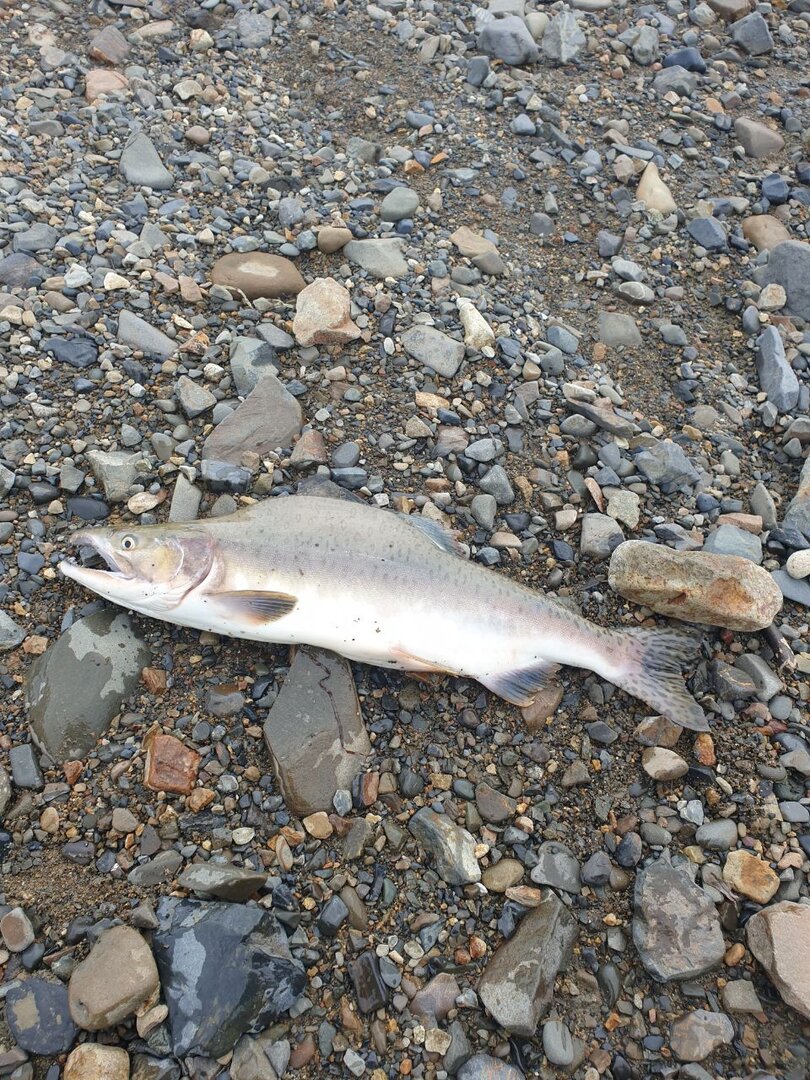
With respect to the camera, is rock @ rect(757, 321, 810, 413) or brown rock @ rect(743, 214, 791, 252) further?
brown rock @ rect(743, 214, 791, 252)

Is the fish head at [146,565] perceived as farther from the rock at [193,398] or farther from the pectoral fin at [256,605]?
the rock at [193,398]

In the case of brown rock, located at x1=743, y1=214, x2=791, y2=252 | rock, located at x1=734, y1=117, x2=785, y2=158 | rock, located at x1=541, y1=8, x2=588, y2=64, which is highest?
rock, located at x1=541, y1=8, x2=588, y2=64

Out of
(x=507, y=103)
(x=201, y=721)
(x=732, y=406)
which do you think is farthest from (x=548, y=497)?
(x=507, y=103)

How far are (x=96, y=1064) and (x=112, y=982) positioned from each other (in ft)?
1.18

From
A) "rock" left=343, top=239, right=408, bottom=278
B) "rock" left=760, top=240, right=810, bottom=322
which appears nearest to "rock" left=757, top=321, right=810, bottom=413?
"rock" left=760, top=240, right=810, bottom=322

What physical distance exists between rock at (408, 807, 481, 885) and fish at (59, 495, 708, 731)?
3.08 feet

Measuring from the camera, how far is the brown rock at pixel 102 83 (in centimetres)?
850

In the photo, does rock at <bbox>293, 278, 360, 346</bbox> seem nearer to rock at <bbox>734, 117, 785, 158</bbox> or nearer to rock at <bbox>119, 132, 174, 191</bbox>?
rock at <bbox>119, 132, 174, 191</bbox>

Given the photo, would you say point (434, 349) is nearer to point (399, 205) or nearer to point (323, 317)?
point (323, 317)

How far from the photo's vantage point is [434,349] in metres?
6.86

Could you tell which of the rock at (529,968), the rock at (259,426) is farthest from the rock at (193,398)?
the rock at (529,968)

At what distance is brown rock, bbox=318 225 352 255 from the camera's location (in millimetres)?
7383

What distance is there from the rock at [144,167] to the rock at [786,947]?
7810mm

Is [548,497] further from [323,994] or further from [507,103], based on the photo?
[507,103]
